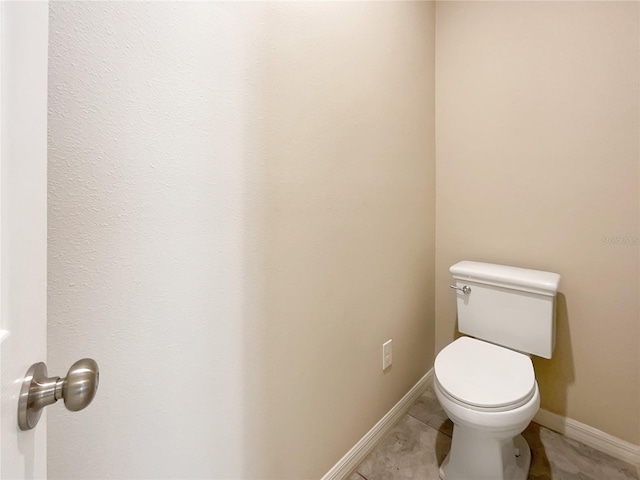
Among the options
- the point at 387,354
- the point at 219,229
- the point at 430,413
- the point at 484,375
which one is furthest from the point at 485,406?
the point at 219,229

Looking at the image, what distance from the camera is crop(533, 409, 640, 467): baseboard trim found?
1274 mm

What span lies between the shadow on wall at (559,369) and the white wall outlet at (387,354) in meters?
0.76

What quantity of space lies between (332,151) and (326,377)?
0.83m

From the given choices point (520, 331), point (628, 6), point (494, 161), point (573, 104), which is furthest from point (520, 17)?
point (520, 331)

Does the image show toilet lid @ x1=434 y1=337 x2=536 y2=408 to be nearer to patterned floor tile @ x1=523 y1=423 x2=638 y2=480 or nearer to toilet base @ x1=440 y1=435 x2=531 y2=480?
toilet base @ x1=440 y1=435 x2=531 y2=480

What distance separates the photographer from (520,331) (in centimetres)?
134

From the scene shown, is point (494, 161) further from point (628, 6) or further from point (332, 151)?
point (332, 151)

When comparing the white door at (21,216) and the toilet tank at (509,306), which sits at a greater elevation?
the white door at (21,216)

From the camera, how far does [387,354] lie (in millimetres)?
1405

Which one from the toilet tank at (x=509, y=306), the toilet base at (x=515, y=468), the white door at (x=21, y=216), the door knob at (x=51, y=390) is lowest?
the toilet base at (x=515, y=468)

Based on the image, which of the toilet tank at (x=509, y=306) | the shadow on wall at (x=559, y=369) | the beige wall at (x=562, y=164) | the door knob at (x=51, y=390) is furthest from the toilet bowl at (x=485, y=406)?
the door knob at (x=51, y=390)

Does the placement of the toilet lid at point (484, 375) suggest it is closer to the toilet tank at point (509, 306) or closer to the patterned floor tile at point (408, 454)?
the toilet tank at point (509, 306)

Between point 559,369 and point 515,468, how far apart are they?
0.52m

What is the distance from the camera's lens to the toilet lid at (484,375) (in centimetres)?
103
